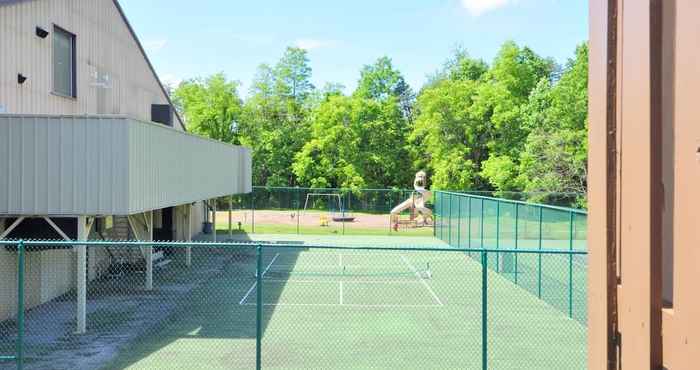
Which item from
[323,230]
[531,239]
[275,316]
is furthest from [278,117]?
[275,316]

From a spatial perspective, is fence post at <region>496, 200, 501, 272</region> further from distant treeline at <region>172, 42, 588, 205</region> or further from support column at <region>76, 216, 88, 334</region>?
distant treeline at <region>172, 42, 588, 205</region>

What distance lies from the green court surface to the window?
278 inches

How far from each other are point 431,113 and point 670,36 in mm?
56688

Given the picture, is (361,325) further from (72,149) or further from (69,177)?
(72,149)

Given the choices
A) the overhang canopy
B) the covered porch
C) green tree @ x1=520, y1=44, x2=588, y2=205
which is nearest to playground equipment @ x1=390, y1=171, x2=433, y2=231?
green tree @ x1=520, y1=44, x2=588, y2=205

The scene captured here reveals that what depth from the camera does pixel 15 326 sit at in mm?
14922

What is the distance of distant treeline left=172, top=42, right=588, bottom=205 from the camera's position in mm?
43844

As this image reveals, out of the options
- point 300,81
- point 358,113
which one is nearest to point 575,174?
point 358,113

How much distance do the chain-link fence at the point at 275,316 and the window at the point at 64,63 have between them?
4659 mm

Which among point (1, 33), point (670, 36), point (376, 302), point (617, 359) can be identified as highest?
point (1, 33)

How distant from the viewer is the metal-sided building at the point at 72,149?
14727 mm

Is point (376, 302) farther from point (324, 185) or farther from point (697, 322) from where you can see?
point (324, 185)

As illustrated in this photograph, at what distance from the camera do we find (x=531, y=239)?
2506cm

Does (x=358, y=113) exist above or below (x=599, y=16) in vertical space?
above
